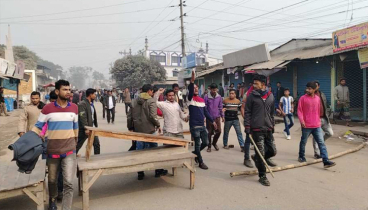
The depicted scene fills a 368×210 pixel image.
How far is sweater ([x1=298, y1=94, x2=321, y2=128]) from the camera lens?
5480mm

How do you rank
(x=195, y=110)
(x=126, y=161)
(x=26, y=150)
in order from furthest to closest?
(x=195, y=110)
(x=126, y=161)
(x=26, y=150)

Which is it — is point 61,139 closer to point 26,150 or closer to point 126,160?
point 26,150

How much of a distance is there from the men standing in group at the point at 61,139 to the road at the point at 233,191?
56cm

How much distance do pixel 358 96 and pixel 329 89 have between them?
3.77 ft

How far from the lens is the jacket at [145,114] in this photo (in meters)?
4.91

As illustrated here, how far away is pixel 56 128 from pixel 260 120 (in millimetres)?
3148

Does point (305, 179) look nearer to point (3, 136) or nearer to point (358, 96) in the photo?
point (358, 96)

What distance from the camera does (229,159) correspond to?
6133 mm

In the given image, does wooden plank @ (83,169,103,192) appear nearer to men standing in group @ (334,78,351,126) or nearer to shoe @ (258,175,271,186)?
shoe @ (258,175,271,186)

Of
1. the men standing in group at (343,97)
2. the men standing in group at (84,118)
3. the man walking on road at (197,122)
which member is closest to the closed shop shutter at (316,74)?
the men standing in group at (343,97)

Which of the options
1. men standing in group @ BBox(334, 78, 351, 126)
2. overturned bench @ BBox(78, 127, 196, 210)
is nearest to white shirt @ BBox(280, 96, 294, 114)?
men standing in group @ BBox(334, 78, 351, 126)

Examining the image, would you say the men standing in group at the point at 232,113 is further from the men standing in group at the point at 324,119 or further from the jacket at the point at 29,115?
the jacket at the point at 29,115

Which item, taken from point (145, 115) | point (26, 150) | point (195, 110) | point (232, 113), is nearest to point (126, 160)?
point (145, 115)

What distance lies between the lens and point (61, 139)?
328 centimetres
